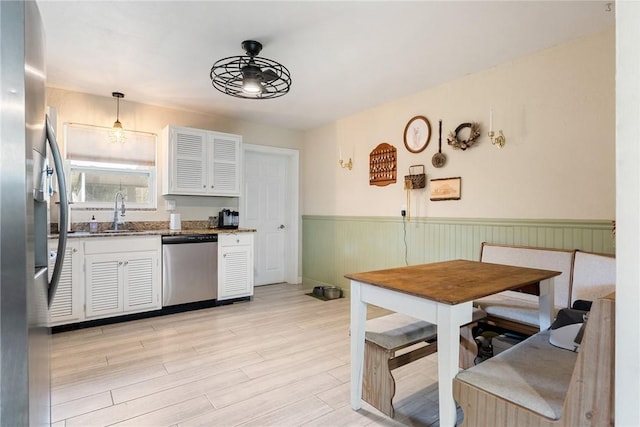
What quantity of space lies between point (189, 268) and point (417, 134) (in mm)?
2940

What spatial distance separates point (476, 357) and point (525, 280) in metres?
0.76

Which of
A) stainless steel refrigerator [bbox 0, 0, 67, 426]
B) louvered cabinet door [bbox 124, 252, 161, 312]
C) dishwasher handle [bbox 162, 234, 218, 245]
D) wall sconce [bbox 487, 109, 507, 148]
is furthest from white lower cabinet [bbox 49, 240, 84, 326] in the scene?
wall sconce [bbox 487, 109, 507, 148]

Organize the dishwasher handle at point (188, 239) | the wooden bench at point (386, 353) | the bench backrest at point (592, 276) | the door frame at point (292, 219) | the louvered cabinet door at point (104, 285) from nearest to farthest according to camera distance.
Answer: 1. the wooden bench at point (386, 353)
2. the bench backrest at point (592, 276)
3. the louvered cabinet door at point (104, 285)
4. the dishwasher handle at point (188, 239)
5. the door frame at point (292, 219)

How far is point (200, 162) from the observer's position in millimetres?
4082

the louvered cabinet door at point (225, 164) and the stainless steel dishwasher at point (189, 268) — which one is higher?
the louvered cabinet door at point (225, 164)

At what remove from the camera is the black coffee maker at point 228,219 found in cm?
441

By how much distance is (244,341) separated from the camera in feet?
9.53

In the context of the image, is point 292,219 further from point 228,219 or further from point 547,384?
point 547,384

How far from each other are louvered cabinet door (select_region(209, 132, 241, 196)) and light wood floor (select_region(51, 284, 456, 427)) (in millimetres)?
1635

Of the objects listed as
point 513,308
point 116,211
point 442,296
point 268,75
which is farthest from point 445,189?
point 116,211

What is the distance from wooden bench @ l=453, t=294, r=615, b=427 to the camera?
1.00 m

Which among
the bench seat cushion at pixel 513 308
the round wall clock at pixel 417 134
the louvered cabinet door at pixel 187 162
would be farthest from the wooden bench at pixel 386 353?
the louvered cabinet door at pixel 187 162

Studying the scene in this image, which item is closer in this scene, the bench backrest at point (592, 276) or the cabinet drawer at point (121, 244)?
the bench backrest at point (592, 276)

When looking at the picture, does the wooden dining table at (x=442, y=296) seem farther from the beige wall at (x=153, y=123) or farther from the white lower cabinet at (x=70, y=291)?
the beige wall at (x=153, y=123)
